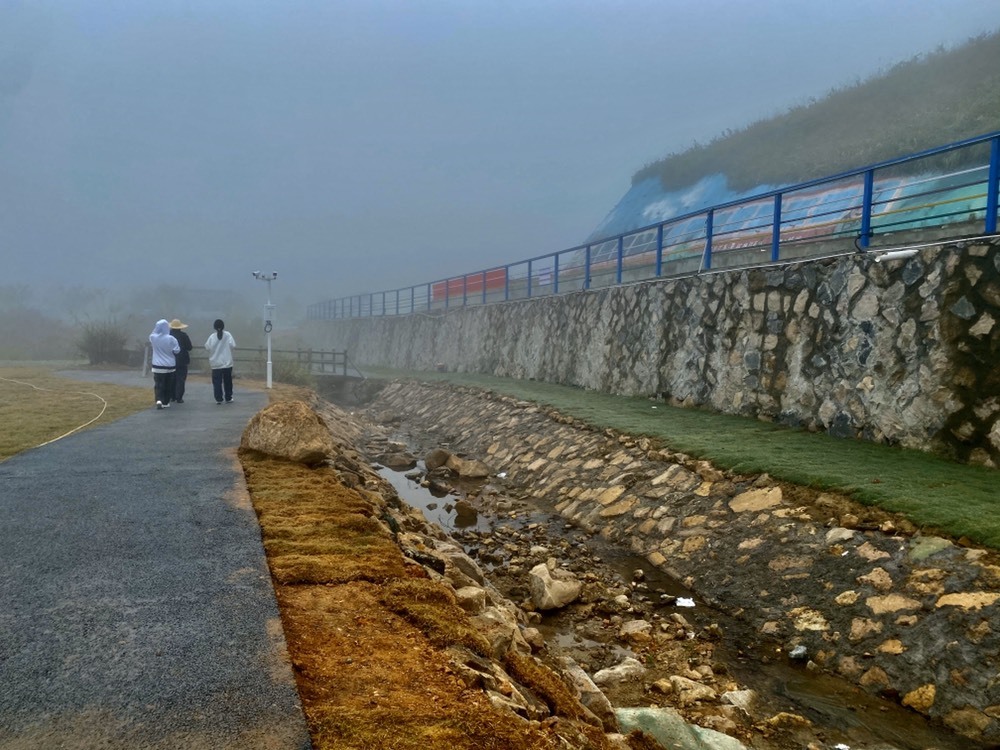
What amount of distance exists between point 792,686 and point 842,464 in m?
3.12

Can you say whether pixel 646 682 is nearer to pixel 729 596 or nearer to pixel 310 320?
pixel 729 596

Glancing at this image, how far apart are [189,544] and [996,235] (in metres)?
8.35

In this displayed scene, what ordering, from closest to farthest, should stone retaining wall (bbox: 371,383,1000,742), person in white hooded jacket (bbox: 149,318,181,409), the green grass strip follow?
stone retaining wall (bbox: 371,383,1000,742)
the green grass strip
person in white hooded jacket (bbox: 149,318,181,409)

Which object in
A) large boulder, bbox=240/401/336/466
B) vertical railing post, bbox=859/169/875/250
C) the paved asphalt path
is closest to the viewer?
the paved asphalt path

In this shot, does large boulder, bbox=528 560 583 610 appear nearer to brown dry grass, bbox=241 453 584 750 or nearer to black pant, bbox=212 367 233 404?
brown dry grass, bbox=241 453 584 750

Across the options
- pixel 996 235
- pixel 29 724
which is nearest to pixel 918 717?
pixel 29 724

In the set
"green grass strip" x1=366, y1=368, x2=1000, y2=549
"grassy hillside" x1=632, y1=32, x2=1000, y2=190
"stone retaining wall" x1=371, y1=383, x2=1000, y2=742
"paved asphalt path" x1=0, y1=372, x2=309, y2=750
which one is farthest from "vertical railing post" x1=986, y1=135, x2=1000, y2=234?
"grassy hillside" x1=632, y1=32, x2=1000, y2=190

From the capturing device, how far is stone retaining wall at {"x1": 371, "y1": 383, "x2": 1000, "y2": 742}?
13.7 feet

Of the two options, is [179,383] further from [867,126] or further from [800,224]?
[867,126]

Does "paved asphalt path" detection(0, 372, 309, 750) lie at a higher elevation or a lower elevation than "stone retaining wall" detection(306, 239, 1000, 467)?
lower

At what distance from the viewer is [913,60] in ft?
115

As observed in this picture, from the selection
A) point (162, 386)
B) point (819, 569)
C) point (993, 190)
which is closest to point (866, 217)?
point (993, 190)

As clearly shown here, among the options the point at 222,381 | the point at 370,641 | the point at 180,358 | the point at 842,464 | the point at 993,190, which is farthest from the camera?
the point at 222,381

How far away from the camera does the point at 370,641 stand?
3.28 metres
